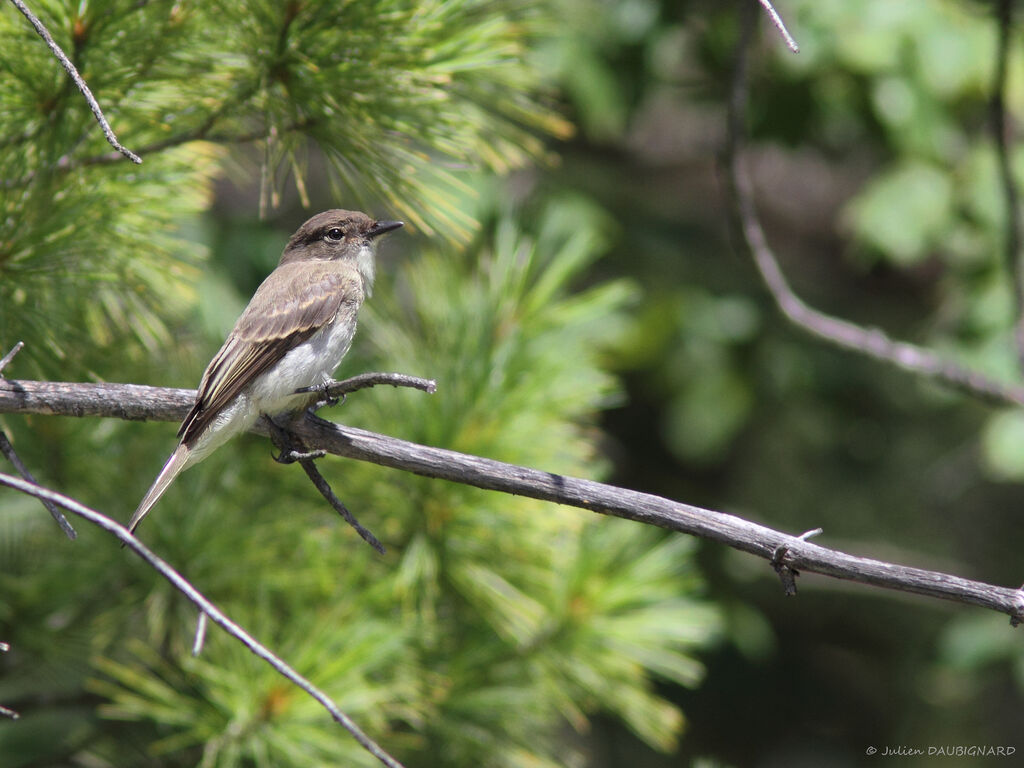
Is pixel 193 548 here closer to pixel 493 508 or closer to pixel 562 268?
pixel 493 508

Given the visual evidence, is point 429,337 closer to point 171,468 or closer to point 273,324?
point 273,324

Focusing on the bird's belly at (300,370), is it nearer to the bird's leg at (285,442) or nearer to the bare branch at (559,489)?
the bird's leg at (285,442)

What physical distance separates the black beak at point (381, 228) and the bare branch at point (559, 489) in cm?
91

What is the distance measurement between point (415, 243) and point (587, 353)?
1.40 meters

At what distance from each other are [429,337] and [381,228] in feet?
1.05

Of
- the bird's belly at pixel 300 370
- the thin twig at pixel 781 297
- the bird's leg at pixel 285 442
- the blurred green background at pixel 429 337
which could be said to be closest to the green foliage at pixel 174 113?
the blurred green background at pixel 429 337

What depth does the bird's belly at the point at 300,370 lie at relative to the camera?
226 cm

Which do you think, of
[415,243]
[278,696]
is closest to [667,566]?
[278,696]

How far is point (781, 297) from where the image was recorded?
3.02 metres

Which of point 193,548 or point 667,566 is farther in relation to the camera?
point 667,566

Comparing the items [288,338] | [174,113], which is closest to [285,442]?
[288,338]

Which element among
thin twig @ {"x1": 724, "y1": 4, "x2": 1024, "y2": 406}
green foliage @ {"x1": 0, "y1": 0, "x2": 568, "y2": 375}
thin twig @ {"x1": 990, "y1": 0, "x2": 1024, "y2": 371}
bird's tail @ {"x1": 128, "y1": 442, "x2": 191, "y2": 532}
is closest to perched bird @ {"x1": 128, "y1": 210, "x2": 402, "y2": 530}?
bird's tail @ {"x1": 128, "y1": 442, "x2": 191, "y2": 532}

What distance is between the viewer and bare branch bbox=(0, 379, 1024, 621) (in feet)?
4.82

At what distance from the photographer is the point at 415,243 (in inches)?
163
